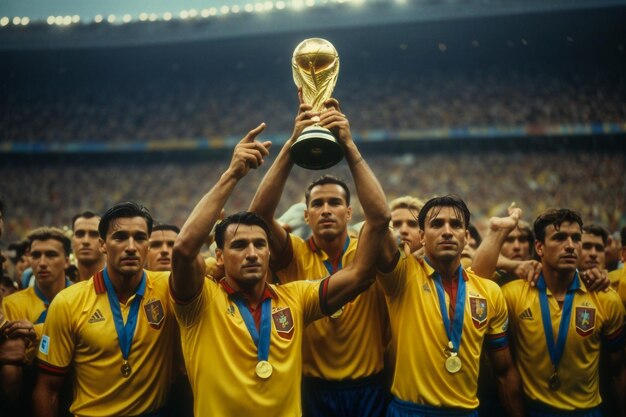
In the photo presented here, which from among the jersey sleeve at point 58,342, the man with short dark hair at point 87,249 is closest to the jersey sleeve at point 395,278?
the jersey sleeve at point 58,342

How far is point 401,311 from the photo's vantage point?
11.0ft

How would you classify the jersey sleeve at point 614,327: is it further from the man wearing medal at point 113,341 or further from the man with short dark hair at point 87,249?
the man with short dark hair at point 87,249

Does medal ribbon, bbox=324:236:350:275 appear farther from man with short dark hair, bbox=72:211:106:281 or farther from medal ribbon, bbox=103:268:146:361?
man with short dark hair, bbox=72:211:106:281

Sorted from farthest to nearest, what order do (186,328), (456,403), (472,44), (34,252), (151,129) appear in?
(151,129) < (472,44) < (34,252) < (456,403) < (186,328)

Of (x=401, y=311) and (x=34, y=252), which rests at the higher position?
(x=34, y=252)

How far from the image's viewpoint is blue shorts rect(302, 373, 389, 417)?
345 cm

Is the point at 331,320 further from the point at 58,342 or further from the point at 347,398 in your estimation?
the point at 58,342

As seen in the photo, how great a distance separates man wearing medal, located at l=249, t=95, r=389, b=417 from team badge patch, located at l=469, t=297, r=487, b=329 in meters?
0.56

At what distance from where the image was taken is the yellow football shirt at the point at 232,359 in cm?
284

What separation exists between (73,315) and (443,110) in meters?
15.4

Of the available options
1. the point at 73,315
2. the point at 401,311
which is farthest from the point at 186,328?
the point at 401,311

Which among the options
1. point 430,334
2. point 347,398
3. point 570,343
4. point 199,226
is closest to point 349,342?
point 347,398

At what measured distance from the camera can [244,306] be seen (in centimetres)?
305

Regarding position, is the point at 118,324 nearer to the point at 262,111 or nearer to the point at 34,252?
the point at 34,252
